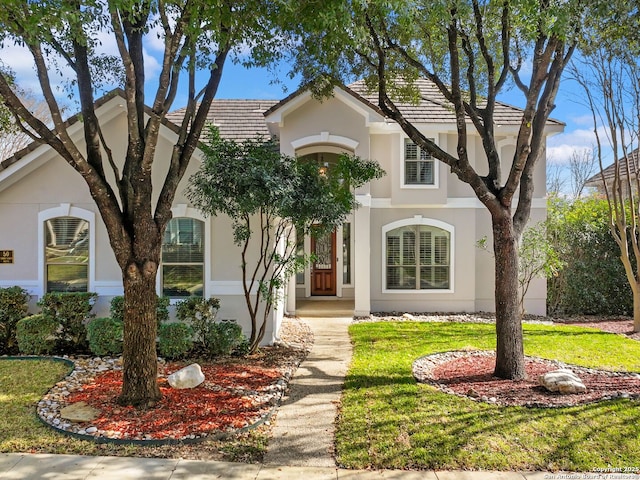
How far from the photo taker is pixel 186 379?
700 centimetres

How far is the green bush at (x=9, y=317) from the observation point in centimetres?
938

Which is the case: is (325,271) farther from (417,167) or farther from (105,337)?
(105,337)

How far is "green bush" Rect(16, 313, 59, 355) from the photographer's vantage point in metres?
8.99

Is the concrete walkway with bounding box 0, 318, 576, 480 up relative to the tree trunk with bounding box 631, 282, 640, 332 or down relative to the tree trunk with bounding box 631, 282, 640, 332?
down

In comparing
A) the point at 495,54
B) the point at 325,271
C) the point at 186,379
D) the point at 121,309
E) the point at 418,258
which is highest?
the point at 495,54

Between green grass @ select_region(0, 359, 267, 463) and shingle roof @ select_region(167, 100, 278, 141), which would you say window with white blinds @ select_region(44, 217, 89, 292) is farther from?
shingle roof @ select_region(167, 100, 278, 141)

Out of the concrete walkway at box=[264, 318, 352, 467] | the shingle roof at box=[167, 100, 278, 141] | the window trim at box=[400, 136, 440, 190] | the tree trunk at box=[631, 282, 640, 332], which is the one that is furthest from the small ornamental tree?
the tree trunk at box=[631, 282, 640, 332]

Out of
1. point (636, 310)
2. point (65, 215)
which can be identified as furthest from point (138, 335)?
point (636, 310)

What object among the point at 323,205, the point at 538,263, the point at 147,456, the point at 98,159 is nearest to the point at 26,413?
the point at 147,456

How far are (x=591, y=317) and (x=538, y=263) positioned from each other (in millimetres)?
4550

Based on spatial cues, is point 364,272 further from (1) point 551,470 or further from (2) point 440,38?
(1) point 551,470

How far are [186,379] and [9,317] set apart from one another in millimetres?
5162

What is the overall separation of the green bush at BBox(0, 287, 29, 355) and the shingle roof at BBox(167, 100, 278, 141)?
659 centimetres

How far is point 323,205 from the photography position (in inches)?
330
